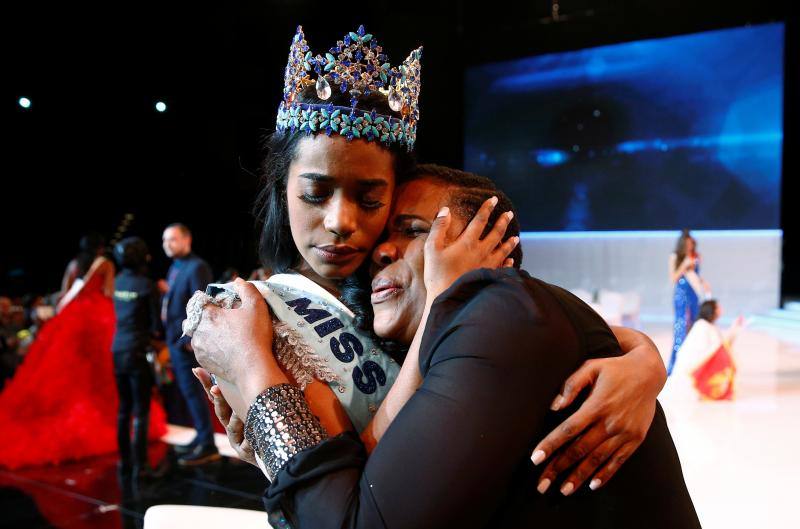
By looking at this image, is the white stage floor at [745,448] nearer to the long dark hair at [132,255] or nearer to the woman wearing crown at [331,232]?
the woman wearing crown at [331,232]

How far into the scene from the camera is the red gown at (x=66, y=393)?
4.63m

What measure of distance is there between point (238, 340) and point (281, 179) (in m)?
0.41

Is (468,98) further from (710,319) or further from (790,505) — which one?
(790,505)

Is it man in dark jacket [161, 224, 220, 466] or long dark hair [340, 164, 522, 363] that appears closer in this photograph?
long dark hair [340, 164, 522, 363]

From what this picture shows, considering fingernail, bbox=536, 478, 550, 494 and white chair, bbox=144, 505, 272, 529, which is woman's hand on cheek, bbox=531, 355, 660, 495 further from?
white chair, bbox=144, 505, 272, 529

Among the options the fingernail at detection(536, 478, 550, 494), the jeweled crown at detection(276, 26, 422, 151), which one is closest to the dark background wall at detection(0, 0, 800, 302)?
the jeweled crown at detection(276, 26, 422, 151)

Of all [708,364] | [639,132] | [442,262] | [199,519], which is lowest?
[708,364]

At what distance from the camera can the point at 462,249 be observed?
1.13 metres

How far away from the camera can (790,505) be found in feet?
10.5

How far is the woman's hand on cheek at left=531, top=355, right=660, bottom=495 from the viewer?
93cm

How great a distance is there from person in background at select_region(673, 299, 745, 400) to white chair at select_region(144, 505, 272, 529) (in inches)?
174

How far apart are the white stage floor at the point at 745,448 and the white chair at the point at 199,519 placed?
81.9 inches

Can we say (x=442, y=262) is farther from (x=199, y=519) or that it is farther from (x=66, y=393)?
(x=66, y=393)

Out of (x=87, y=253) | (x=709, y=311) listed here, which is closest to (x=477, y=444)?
(x=87, y=253)
